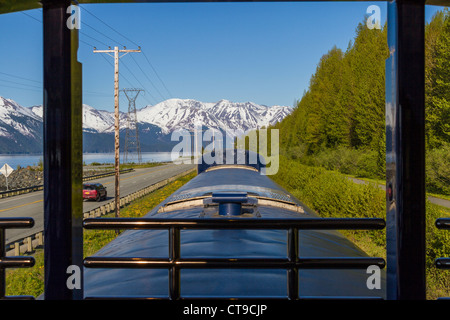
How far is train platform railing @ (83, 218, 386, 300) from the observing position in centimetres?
181

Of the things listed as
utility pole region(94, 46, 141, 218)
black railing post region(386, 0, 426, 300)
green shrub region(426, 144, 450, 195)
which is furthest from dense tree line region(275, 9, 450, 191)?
utility pole region(94, 46, 141, 218)

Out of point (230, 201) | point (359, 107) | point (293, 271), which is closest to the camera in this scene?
point (293, 271)

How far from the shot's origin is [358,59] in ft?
78.1

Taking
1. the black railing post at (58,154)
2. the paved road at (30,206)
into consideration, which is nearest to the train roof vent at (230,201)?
the black railing post at (58,154)

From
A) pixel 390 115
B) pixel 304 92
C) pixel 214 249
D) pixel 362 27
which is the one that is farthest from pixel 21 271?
pixel 304 92

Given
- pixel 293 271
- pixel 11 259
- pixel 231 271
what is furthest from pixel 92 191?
pixel 293 271

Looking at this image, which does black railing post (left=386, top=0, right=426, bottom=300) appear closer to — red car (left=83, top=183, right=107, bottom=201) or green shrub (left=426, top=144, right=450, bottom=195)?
green shrub (left=426, top=144, right=450, bottom=195)

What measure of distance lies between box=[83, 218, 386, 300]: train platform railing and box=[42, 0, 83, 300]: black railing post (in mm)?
185

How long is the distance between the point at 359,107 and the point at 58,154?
896 inches

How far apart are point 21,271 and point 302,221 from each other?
38.6 ft

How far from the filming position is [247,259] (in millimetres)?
1840

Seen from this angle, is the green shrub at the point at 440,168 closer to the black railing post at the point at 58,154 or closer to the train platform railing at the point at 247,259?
the train platform railing at the point at 247,259

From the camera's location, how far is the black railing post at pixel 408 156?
6.13ft

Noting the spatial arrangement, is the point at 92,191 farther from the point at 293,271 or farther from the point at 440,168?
the point at 293,271
